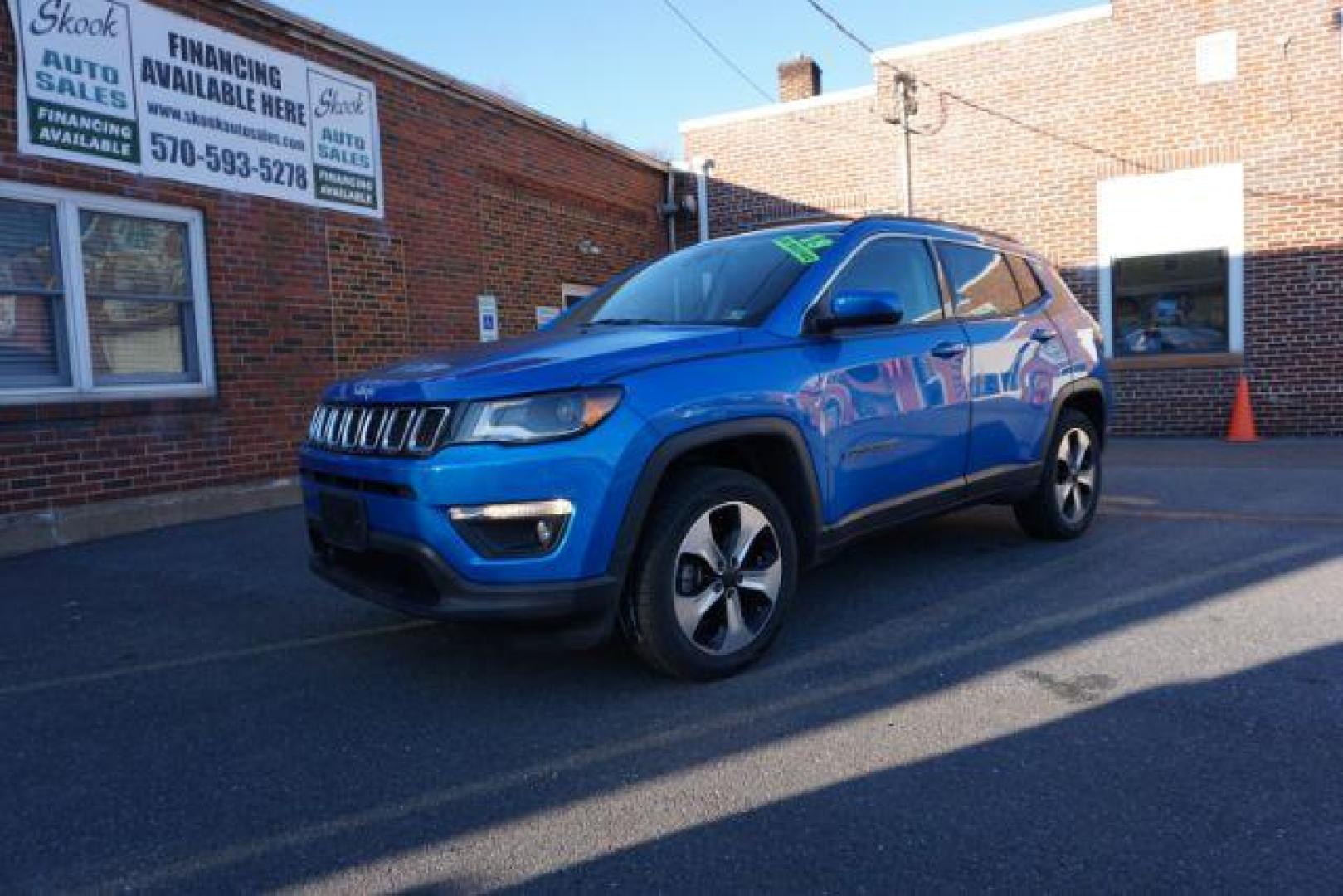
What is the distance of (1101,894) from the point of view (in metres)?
2.02

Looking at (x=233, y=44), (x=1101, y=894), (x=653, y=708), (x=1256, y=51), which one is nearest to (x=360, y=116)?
(x=233, y=44)

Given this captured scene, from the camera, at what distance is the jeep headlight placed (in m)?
2.90

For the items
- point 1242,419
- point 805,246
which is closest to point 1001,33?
point 1242,419

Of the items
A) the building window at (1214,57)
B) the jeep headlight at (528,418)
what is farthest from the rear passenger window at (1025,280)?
the building window at (1214,57)

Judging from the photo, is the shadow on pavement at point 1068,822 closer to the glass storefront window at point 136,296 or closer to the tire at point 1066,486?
the tire at point 1066,486

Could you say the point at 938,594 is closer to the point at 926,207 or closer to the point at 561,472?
the point at 561,472

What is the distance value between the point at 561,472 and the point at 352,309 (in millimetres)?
6686

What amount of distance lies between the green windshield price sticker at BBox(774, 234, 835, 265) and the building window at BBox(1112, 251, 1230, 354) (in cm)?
935

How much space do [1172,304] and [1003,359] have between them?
8.54 m

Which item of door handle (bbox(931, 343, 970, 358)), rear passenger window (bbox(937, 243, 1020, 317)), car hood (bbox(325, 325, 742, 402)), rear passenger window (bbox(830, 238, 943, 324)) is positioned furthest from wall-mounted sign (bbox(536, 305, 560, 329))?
car hood (bbox(325, 325, 742, 402))

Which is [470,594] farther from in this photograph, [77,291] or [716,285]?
[77,291]

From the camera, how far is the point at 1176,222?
37.5ft

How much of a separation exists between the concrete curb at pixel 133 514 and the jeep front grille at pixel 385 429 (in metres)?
4.14

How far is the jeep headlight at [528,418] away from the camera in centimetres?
290
